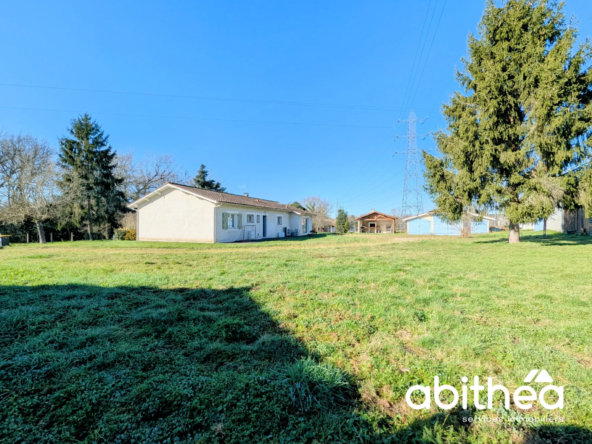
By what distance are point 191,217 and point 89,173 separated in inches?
524

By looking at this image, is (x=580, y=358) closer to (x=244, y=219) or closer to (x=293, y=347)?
(x=293, y=347)

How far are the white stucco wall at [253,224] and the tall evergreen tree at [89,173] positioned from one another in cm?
1393

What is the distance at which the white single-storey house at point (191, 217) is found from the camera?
16.6 m

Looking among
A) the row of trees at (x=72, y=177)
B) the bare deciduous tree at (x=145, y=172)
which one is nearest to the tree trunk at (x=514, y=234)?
the row of trees at (x=72, y=177)

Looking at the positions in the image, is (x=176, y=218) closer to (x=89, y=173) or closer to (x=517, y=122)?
(x=89, y=173)

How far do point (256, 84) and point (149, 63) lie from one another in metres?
8.09

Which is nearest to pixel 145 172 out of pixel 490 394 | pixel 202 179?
pixel 202 179

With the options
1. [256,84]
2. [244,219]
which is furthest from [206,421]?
[256,84]

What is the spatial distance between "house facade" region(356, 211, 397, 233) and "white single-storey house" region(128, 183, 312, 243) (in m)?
28.2

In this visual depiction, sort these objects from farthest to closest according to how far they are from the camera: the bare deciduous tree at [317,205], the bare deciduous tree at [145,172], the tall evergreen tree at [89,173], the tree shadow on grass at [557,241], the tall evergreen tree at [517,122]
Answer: the bare deciduous tree at [317,205]
the bare deciduous tree at [145,172]
the tall evergreen tree at [89,173]
the tree shadow on grass at [557,241]
the tall evergreen tree at [517,122]

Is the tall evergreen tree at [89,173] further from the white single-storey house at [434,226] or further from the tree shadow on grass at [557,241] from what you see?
A: the white single-storey house at [434,226]

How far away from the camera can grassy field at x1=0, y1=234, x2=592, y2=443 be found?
1.62 m

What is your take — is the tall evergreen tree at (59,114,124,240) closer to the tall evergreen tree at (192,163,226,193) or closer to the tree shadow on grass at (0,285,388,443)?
the tall evergreen tree at (192,163,226,193)

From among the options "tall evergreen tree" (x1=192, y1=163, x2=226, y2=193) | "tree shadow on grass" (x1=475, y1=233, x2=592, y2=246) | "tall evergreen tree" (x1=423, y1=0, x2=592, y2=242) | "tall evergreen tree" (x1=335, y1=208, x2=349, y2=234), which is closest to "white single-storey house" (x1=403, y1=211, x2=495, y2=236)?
"tall evergreen tree" (x1=335, y1=208, x2=349, y2=234)
